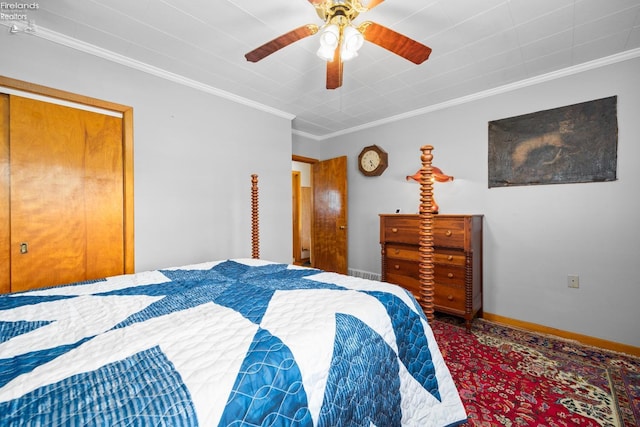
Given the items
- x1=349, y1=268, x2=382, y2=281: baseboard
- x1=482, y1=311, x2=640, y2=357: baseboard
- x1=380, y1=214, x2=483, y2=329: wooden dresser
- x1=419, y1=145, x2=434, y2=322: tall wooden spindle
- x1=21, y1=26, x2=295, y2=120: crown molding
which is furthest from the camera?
x1=349, y1=268, x2=382, y2=281: baseboard

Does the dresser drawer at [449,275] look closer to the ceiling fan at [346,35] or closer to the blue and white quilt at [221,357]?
the blue and white quilt at [221,357]

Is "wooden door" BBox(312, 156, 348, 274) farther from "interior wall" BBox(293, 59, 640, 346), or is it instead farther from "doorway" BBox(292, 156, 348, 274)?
"interior wall" BBox(293, 59, 640, 346)

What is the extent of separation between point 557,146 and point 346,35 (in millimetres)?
2341

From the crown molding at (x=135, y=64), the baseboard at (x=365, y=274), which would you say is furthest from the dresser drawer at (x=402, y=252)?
the crown molding at (x=135, y=64)

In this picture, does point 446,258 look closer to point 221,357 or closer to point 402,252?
point 402,252

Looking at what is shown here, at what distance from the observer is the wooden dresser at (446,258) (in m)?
2.62

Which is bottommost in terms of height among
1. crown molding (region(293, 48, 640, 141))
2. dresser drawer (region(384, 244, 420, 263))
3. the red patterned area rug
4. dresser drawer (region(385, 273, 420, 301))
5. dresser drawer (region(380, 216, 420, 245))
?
the red patterned area rug

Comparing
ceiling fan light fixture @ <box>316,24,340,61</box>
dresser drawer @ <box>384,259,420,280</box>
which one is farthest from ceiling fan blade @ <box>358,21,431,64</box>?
dresser drawer @ <box>384,259,420,280</box>

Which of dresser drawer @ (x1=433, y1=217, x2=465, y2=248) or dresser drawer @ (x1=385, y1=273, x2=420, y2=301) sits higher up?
dresser drawer @ (x1=433, y1=217, x2=465, y2=248)

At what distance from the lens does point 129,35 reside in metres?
Result: 2.02

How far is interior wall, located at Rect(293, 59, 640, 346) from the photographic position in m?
2.26

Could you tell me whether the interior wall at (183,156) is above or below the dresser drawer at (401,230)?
above

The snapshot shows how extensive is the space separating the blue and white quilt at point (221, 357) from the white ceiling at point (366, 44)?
1.74 m

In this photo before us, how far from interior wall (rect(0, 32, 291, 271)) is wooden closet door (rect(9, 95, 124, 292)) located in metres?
0.18
